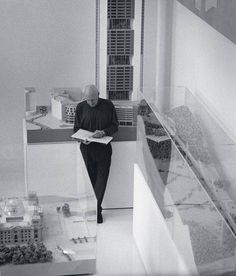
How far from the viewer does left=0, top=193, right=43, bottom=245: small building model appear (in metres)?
7.39

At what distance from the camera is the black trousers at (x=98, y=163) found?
28.4 feet

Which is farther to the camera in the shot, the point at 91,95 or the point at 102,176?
the point at 102,176

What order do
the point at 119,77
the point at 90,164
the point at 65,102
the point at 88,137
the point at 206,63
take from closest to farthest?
the point at 88,137, the point at 90,164, the point at 206,63, the point at 65,102, the point at 119,77

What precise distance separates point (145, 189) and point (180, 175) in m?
1.34

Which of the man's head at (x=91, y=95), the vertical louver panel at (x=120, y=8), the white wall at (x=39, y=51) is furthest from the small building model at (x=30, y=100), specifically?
the vertical louver panel at (x=120, y=8)

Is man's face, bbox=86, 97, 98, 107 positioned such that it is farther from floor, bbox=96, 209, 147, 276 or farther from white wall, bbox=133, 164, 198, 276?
floor, bbox=96, 209, 147, 276

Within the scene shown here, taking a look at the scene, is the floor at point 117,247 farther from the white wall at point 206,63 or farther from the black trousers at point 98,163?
the white wall at point 206,63

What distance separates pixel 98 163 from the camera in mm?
8711

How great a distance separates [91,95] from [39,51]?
4.65 feet

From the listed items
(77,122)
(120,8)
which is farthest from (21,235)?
(120,8)

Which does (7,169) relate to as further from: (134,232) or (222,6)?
(222,6)

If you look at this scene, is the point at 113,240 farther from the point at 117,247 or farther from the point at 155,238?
the point at 155,238

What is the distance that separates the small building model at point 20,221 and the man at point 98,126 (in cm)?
89

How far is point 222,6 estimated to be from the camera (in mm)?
5742
